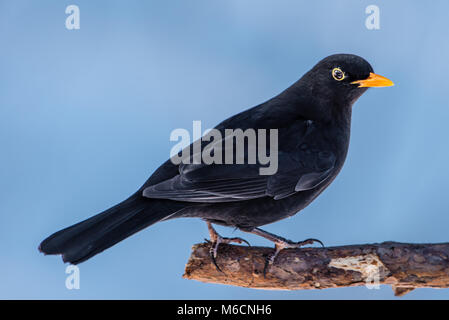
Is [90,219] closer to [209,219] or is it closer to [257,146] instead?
[209,219]

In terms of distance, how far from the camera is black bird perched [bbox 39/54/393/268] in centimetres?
333

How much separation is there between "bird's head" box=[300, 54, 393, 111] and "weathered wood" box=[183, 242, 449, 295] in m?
1.11

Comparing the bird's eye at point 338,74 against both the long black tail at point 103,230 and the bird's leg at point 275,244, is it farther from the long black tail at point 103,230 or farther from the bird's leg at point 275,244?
the long black tail at point 103,230

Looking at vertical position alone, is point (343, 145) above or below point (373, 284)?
above

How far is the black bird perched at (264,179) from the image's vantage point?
10.9 feet

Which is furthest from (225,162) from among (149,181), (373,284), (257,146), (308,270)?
(373,284)

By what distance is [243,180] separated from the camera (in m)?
3.60

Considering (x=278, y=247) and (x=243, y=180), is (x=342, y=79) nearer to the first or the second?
(x=243, y=180)

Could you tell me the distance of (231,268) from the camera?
12.6 ft

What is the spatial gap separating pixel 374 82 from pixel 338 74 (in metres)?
0.26

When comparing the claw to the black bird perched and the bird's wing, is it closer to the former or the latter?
the black bird perched

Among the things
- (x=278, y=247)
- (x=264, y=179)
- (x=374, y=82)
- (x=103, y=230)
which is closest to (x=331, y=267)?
(x=278, y=247)

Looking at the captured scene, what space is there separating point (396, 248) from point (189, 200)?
4.69 ft

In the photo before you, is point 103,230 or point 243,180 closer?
point 103,230
